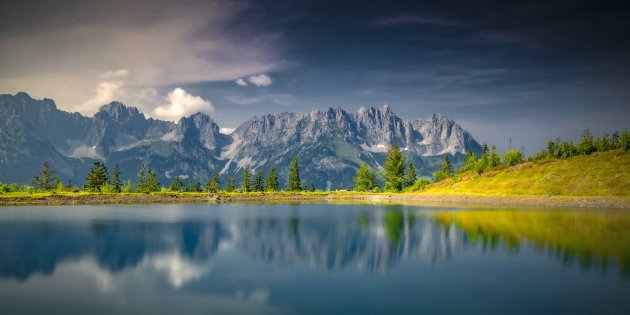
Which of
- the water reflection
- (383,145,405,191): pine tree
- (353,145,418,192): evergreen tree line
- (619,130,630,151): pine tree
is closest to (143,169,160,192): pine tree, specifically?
(353,145,418,192): evergreen tree line

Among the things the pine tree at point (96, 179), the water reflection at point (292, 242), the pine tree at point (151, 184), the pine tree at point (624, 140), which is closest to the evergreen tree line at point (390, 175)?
the pine tree at point (624, 140)

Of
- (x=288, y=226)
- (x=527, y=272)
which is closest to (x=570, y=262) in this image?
(x=527, y=272)

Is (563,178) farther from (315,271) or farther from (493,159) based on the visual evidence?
(315,271)

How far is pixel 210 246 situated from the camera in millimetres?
41000

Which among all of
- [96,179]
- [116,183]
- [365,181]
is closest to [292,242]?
[96,179]

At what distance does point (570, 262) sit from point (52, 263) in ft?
136

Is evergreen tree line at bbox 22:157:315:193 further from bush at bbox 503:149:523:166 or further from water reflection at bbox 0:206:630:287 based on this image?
water reflection at bbox 0:206:630:287

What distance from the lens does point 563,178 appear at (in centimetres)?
10994

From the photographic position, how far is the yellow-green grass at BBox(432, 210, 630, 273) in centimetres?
3501

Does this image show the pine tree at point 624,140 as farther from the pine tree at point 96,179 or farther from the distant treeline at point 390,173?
the pine tree at point 96,179

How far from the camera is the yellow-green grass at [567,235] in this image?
35.0 metres

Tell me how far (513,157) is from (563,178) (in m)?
35.6

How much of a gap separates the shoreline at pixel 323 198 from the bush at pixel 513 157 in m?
33.9

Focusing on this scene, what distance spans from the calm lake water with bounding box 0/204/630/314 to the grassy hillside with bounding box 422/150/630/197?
56329mm
